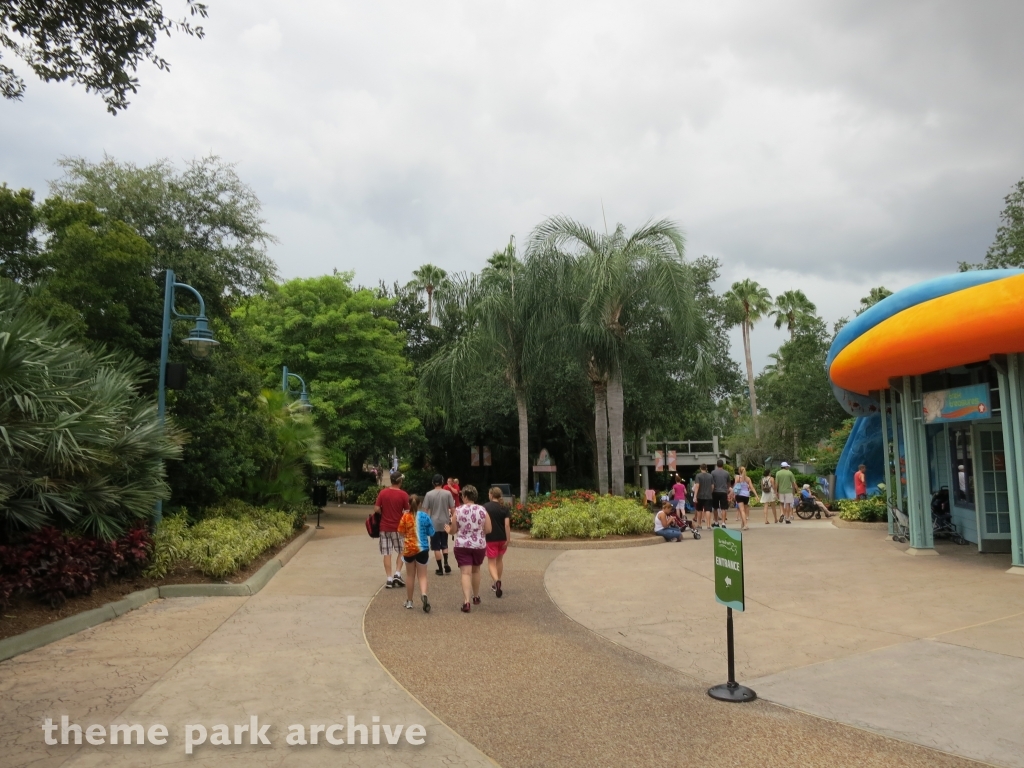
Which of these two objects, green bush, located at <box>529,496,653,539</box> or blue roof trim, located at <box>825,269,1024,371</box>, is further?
green bush, located at <box>529,496,653,539</box>

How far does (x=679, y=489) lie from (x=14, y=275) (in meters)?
15.2

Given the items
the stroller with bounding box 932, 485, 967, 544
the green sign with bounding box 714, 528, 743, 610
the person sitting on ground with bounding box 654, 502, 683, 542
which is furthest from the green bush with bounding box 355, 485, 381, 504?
the green sign with bounding box 714, 528, 743, 610

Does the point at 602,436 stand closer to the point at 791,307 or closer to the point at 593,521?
the point at 593,521

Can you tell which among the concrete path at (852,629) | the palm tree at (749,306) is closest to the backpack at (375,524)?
the concrete path at (852,629)

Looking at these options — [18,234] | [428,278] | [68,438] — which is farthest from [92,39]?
[428,278]

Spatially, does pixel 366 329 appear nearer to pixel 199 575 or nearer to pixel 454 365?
pixel 454 365

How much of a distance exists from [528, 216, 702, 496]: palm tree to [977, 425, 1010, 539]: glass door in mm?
6920

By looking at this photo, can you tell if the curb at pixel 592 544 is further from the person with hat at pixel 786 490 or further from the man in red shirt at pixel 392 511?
the person with hat at pixel 786 490

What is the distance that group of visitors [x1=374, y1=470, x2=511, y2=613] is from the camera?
9.17m

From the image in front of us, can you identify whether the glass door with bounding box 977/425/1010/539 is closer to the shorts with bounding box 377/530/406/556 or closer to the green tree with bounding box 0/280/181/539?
the shorts with bounding box 377/530/406/556

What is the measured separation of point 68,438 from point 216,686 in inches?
152

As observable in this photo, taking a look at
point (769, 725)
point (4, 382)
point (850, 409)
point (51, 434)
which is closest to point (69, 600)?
point (51, 434)

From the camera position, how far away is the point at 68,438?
8328 millimetres

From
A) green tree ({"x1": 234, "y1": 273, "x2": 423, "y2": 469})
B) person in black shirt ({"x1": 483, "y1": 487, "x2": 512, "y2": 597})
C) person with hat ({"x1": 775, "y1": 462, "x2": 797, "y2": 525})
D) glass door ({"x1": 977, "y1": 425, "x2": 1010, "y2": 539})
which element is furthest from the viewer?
green tree ({"x1": 234, "y1": 273, "x2": 423, "y2": 469})
